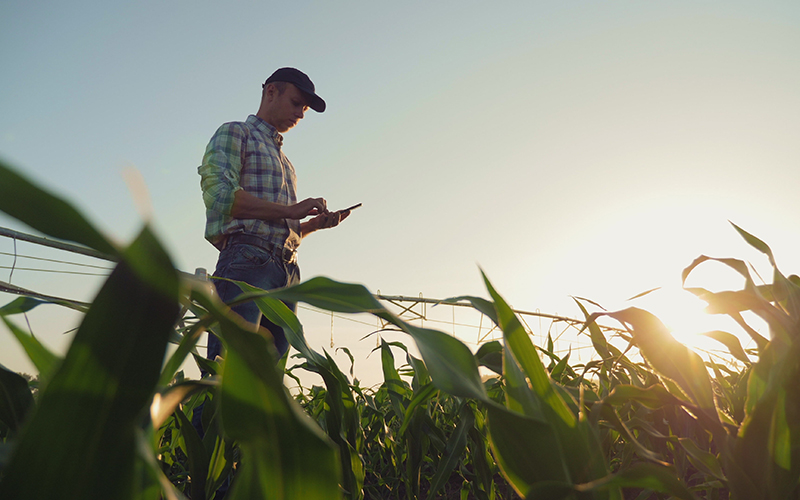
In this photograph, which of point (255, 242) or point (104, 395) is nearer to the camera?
point (104, 395)

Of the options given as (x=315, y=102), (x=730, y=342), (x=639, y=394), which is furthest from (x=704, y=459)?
(x=315, y=102)

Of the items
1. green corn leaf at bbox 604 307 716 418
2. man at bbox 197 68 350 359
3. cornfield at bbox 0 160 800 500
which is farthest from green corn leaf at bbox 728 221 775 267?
man at bbox 197 68 350 359

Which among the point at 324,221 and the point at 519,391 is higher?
the point at 324,221

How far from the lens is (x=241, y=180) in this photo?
1782 millimetres

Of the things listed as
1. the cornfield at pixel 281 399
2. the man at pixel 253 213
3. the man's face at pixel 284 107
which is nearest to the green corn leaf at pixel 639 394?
the cornfield at pixel 281 399

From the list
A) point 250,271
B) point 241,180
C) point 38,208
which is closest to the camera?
point 38,208

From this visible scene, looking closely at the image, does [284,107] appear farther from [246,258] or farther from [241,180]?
[246,258]

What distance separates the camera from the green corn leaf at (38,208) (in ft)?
0.42

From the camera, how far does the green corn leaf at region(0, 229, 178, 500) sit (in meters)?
0.13

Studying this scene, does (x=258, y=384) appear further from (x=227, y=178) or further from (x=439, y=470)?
(x=227, y=178)

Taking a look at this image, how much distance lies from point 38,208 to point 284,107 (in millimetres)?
2106

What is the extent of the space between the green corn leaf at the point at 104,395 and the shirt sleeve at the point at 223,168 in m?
1.54

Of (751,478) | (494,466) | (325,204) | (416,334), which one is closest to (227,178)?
(325,204)

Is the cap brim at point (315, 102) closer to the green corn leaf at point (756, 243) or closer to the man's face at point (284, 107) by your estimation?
the man's face at point (284, 107)
